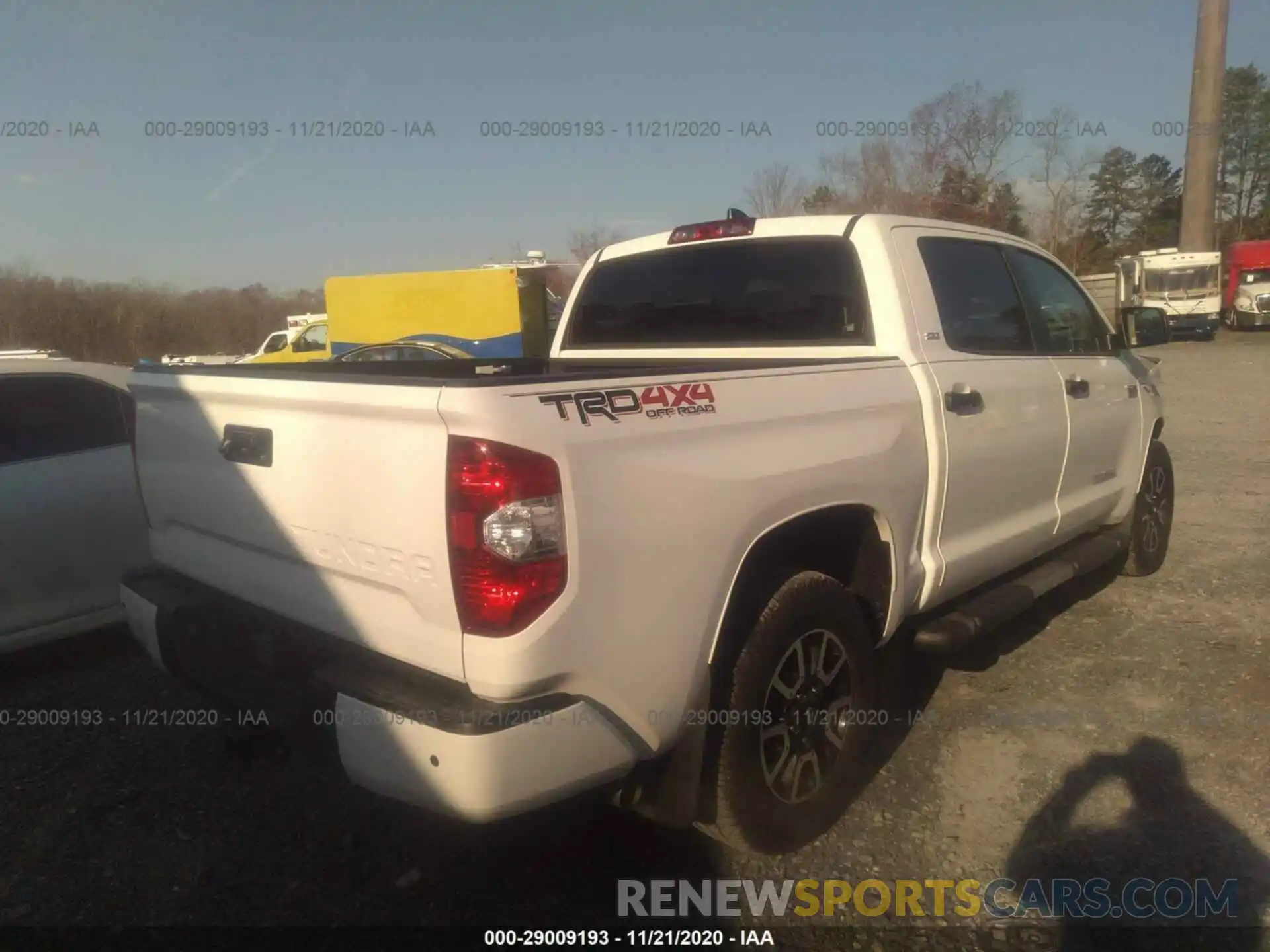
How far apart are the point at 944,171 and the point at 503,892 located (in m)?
40.7

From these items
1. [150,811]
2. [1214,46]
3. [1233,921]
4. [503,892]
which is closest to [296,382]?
[503,892]

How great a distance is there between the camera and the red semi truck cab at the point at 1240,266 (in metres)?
32.0

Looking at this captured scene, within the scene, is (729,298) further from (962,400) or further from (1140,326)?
(1140,326)

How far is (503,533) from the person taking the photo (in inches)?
78.1

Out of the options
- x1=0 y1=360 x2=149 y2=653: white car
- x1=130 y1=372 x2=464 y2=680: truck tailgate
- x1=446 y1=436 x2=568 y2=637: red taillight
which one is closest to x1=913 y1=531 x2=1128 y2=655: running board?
x1=446 y1=436 x2=568 y2=637: red taillight

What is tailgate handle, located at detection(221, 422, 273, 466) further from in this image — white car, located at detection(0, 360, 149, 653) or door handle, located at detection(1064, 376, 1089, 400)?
door handle, located at detection(1064, 376, 1089, 400)

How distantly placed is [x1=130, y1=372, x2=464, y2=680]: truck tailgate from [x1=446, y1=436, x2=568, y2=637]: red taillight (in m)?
0.04

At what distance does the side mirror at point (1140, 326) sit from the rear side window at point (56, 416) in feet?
16.4

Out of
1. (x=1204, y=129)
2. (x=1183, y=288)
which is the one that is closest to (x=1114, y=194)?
(x=1204, y=129)

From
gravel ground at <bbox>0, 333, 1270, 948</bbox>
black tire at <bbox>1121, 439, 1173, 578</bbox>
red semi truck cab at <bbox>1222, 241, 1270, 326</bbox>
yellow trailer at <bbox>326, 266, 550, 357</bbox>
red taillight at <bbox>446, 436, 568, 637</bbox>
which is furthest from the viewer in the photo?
red semi truck cab at <bbox>1222, 241, 1270, 326</bbox>

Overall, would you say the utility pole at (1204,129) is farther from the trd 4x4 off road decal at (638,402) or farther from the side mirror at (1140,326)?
the trd 4x4 off road decal at (638,402)

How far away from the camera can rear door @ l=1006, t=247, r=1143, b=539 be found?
13.6ft

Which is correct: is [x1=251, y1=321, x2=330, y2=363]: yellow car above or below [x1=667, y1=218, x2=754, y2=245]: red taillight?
below

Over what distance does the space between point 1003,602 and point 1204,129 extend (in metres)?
36.9
